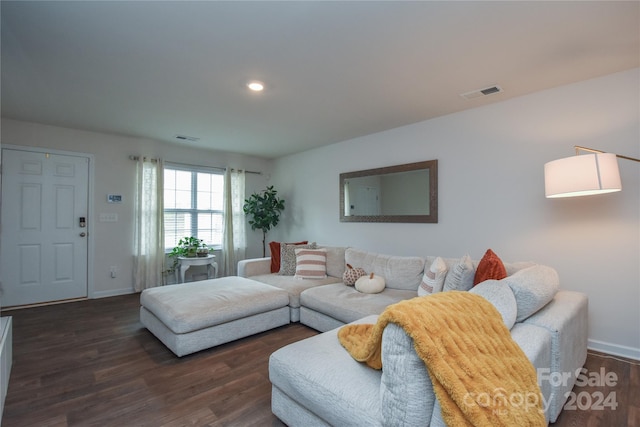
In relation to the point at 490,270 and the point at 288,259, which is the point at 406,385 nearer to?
the point at 490,270

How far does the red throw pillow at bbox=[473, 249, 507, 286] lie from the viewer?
2.08m

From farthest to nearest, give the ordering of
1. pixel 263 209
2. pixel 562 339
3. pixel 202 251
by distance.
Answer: pixel 263 209 → pixel 202 251 → pixel 562 339

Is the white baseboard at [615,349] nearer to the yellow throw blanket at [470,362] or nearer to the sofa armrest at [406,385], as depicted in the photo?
the yellow throw blanket at [470,362]

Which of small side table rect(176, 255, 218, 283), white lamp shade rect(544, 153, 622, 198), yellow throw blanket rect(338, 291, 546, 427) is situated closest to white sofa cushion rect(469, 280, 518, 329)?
yellow throw blanket rect(338, 291, 546, 427)

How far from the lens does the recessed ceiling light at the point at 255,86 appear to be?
8.75ft

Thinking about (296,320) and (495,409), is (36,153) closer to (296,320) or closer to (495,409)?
(296,320)

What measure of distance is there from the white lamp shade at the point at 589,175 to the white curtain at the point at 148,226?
4872 millimetres

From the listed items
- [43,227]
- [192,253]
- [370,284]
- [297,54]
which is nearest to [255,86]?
[297,54]

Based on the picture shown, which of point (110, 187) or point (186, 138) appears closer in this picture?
point (110, 187)

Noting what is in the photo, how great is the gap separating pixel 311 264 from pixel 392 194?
141 centimetres

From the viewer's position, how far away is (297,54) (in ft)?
7.31

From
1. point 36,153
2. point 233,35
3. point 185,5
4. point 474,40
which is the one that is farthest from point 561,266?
point 36,153

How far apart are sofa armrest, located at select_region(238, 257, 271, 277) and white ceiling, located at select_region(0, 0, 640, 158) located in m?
1.84

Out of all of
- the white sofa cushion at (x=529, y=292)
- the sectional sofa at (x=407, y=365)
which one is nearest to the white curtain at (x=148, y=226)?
the sectional sofa at (x=407, y=365)
